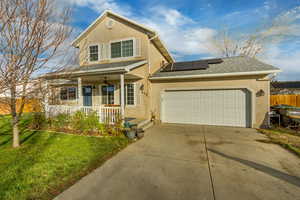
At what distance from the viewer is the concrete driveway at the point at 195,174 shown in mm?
2619

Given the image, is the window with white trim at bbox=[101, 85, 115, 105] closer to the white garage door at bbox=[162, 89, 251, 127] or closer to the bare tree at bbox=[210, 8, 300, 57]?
the white garage door at bbox=[162, 89, 251, 127]

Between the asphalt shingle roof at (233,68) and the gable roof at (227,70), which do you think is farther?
the asphalt shingle roof at (233,68)

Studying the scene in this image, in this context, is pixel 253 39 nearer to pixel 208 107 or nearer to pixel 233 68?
pixel 233 68

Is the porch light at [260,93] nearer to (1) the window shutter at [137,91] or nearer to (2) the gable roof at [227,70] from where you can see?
(2) the gable roof at [227,70]

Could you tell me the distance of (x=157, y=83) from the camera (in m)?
9.43

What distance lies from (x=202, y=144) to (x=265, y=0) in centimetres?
1058

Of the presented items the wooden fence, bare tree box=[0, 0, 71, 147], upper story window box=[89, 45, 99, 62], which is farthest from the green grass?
the wooden fence

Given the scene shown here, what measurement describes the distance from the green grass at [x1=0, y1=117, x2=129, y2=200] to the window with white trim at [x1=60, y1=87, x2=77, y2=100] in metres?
5.15

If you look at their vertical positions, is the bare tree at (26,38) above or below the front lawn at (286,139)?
above

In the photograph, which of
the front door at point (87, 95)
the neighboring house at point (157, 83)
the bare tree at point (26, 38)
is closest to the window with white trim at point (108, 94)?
the neighboring house at point (157, 83)

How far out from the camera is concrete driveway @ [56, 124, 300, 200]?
2.62 meters

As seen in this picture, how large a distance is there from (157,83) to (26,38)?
7127 mm

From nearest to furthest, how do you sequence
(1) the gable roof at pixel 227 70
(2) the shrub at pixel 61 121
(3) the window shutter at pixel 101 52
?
(1) the gable roof at pixel 227 70
(2) the shrub at pixel 61 121
(3) the window shutter at pixel 101 52

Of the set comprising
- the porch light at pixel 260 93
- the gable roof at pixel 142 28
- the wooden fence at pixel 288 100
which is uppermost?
the gable roof at pixel 142 28
